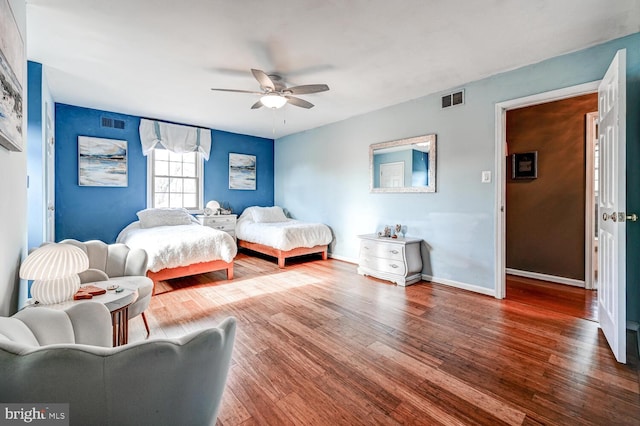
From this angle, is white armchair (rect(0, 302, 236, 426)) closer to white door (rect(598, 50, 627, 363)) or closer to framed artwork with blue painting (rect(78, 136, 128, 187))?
white door (rect(598, 50, 627, 363))

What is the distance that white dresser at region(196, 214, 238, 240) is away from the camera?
18.0 ft

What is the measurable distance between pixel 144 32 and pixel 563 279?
5413 millimetres

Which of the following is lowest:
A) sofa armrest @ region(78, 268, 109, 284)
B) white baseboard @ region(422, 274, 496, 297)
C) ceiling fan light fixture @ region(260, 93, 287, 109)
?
white baseboard @ region(422, 274, 496, 297)

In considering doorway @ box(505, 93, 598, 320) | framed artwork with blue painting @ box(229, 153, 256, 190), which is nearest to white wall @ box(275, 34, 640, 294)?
doorway @ box(505, 93, 598, 320)

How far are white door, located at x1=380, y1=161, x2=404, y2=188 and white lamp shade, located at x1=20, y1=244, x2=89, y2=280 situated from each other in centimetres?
374

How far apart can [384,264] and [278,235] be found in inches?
70.4

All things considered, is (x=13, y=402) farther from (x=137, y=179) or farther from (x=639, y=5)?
(x=137, y=179)

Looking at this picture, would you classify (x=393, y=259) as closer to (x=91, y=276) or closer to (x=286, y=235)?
(x=286, y=235)

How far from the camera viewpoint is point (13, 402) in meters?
0.66

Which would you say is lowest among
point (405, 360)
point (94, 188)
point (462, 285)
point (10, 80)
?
point (405, 360)

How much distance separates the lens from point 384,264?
3961mm

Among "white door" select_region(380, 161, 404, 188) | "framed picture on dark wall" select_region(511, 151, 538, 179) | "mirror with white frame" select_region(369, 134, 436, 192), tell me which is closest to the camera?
"mirror with white frame" select_region(369, 134, 436, 192)

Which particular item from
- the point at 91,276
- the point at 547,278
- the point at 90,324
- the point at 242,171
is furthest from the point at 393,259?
the point at 242,171

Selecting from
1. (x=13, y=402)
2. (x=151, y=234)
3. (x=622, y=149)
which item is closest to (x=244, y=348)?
(x=13, y=402)
